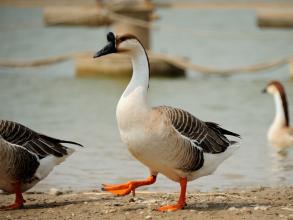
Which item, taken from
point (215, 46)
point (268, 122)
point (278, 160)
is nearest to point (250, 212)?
point (278, 160)

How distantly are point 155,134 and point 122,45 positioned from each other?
0.79 metres

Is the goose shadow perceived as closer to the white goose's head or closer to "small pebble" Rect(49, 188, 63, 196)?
"small pebble" Rect(49, 188, 63, 196)

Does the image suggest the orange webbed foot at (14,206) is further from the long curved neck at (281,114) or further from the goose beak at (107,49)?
the long curved neck at (281,114)

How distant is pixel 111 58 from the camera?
21.0 metres

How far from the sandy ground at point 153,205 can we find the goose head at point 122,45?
131cm

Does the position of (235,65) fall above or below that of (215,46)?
below

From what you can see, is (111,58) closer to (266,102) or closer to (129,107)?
(266,102)

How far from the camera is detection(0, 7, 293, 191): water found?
9664mm

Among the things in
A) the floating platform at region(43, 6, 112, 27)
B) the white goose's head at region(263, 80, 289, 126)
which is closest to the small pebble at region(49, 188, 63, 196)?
the white goose's head at region(263, 80, 289, 126)

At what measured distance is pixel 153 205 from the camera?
696 centimetres

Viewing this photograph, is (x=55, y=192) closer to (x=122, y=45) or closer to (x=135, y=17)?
(x=122, y=45)

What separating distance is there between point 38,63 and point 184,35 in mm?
15919

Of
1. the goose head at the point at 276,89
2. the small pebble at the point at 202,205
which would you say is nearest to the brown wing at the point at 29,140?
the small pebble at the point at 202,205

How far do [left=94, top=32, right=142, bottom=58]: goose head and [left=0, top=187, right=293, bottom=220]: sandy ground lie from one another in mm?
1307
